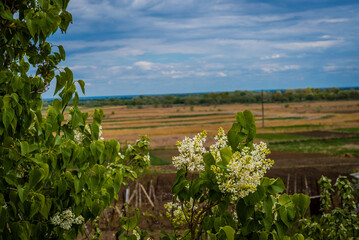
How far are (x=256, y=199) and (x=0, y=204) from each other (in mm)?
1731


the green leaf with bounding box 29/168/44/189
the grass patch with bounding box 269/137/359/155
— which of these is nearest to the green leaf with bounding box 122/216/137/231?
the green leaf with bounding box 29/168/44/189

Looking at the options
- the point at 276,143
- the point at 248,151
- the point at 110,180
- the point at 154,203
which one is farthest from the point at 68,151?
the point at 276,143

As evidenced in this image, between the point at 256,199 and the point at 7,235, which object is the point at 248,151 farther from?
the point at 7,235

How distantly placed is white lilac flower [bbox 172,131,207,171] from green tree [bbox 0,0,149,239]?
0.53 meters

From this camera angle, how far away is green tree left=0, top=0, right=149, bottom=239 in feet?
8.09

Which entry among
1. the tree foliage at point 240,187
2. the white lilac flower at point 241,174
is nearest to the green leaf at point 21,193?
the tree foliage at point 240,187

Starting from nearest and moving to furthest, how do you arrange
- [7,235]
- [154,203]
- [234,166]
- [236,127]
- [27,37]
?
[234,166], [236,127], [7,235], [27,37], [154,203]

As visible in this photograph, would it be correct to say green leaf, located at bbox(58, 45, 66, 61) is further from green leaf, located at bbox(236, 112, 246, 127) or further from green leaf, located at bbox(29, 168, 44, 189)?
green leaf, located at bbox(236, 112, 246, 127)

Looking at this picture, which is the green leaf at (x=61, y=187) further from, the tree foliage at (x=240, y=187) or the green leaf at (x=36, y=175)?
the tree foliage at (x=240, y=187)

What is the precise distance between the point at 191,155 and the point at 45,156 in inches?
41.3

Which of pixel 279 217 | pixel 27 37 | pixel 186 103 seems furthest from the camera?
pixel 186 103

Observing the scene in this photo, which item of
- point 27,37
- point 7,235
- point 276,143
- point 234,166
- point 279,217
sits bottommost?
point 276,143

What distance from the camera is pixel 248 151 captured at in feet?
7.89

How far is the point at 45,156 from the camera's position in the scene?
2588 millimetres
